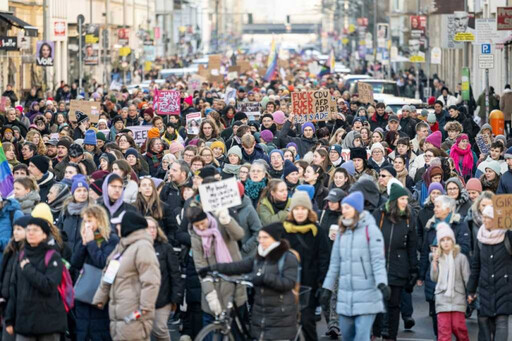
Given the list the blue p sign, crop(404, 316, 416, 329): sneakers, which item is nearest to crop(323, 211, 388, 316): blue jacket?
crop(404, 316, 416, 329): sneakers

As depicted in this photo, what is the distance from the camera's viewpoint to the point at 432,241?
12.7 metres

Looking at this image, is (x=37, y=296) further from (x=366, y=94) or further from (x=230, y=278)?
(x=366, y=94)

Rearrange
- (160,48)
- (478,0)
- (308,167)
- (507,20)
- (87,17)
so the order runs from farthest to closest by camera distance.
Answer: (160,48)
(87,17)
(478,0)
(507,20)
(308,167)

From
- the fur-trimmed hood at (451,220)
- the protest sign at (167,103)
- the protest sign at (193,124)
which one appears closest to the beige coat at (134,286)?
the fur-trimmed hood at (451,220)

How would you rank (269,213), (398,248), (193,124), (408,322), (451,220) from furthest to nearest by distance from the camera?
(193,124) < (408,322) < (269,213) < (451,220) < (398,248)

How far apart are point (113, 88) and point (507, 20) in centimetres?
1964

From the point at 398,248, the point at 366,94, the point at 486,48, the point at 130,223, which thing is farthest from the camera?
the point at 366,94

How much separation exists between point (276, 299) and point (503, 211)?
223 cm

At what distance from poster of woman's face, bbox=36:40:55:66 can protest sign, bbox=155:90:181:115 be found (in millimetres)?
15571

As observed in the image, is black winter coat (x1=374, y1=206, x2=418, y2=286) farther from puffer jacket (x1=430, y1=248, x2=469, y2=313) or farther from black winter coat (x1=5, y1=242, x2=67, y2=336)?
black winter coat (x1=5, y1=242, x2=67, y2=336)

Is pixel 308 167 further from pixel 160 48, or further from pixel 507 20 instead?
pixel 160 48

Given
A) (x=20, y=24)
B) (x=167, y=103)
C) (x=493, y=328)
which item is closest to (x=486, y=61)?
(x=167, y=103)

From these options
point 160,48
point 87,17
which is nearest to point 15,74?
point 87,17

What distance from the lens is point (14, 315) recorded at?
422 inches
